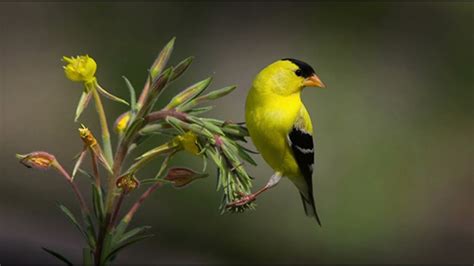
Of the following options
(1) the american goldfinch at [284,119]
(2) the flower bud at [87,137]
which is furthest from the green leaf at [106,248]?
(1) the american goldfinch at [284,119]

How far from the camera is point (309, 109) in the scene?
184 inches

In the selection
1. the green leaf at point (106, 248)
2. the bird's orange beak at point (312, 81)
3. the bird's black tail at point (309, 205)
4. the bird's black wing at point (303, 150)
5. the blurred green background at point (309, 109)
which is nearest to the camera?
the green leaf at point (106, 248)

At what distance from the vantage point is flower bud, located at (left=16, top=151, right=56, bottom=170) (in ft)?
3.35

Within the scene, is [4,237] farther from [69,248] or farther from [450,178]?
[450,178]

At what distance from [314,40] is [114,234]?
4.45 m

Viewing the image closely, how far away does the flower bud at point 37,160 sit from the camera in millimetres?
1021

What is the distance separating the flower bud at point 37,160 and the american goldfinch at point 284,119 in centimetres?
45

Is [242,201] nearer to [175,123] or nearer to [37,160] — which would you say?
[175,123]

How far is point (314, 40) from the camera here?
5.34m

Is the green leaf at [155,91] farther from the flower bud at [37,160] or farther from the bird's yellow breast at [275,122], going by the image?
the bird's yellow breast at [275,122]

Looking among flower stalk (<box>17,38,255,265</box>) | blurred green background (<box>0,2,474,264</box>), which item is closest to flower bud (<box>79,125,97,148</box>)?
flower stalk (<box>17,38,255,265</box>)

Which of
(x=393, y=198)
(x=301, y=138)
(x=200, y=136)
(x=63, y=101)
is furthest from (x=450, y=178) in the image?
(x=200, y=136)

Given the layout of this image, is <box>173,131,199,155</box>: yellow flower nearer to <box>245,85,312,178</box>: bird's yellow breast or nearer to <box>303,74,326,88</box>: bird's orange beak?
<box>245,85,312,178</box>: bird's yellow breast

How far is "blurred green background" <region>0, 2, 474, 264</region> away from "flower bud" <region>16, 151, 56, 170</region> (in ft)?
7.66
